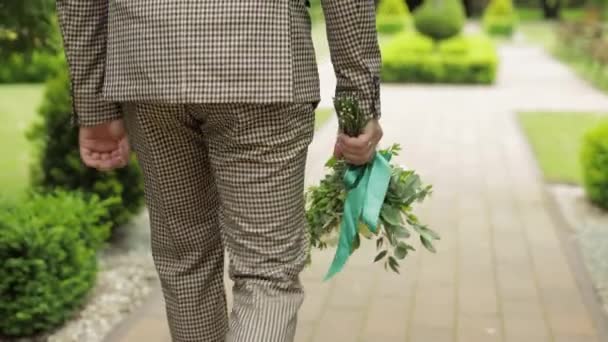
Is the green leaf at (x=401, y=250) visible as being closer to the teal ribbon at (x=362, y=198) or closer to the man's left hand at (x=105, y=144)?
the teal ribbon at (x=362, y=198)

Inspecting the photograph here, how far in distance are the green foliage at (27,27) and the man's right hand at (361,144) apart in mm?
2351

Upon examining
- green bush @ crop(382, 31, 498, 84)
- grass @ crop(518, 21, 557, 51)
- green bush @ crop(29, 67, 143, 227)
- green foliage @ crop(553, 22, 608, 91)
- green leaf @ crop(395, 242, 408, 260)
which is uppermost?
green leaf @ crop(395, 242, 408, 260)

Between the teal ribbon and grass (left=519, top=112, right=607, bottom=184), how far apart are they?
442 centimetres

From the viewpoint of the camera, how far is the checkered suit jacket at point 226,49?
170 centimetres

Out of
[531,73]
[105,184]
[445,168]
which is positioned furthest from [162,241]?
[531,73]

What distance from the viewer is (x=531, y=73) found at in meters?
Answer: 15.4

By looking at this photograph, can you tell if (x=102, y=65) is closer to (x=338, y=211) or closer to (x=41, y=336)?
(x=338, y=211)

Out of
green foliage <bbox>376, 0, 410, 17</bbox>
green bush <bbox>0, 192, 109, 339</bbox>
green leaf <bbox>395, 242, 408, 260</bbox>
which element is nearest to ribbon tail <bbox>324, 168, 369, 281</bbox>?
green leaf <bbox>395, 242, 408, 260</bbox>

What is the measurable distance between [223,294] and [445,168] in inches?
182

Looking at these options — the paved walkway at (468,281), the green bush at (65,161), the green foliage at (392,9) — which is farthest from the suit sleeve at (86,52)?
the green foliage at (392,9)

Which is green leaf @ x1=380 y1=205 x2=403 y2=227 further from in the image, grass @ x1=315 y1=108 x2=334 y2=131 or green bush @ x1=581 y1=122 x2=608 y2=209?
grass @ x1=315 y1=108 x2=334 y2=131

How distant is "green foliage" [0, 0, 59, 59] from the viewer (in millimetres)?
3846

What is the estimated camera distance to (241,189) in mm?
1819

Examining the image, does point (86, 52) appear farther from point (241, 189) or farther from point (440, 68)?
point (440, 68)
